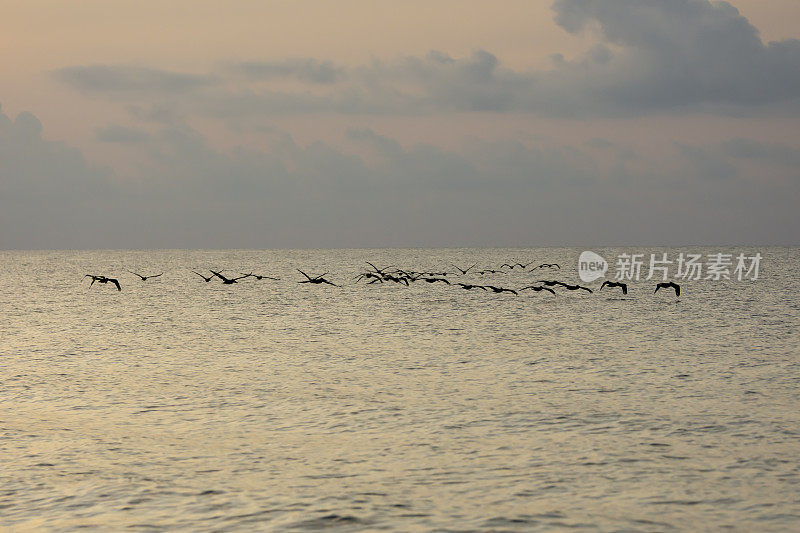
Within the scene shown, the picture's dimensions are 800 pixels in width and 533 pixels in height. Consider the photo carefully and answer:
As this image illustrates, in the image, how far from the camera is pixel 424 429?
11.8 meters

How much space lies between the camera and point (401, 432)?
38.2 ft

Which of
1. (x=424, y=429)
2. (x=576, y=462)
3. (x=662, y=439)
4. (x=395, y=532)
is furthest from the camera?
(x=424, y=429)

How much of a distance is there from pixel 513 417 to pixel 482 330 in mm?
15804

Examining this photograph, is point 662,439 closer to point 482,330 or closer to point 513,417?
point 513,417

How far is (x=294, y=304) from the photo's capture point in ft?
147

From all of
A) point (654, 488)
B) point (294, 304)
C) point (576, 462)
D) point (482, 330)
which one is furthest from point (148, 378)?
point (294, 304)

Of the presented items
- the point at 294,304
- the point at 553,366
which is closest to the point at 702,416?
the point at 553,366

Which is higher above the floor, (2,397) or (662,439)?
(662,439)

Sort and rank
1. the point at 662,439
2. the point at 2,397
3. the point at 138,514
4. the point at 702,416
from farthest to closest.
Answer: the point at 2,397, the point at 702,416, the point at 662,439, the point at 138,514

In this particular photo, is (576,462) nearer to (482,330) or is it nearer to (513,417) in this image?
(513,417)

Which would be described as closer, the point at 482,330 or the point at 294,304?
the point at 482,330

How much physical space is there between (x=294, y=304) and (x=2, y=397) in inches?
1187

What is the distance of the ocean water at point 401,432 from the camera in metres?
8.10

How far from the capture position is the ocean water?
26.6 feet
